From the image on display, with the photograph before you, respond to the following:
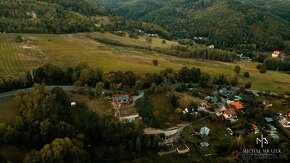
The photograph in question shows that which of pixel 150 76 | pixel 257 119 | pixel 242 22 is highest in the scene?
pixel 242 22

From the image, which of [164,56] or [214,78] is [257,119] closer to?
[214,78]

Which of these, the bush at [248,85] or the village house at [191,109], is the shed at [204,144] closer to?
the village house at [191,109]

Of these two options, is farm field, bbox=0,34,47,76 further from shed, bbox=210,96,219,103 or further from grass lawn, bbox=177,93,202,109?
shed, bbox=210,96,219,103

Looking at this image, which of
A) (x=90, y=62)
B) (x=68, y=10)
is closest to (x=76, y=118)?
(x=90, y=62)

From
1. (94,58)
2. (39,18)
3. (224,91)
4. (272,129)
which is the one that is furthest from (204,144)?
(39,18)

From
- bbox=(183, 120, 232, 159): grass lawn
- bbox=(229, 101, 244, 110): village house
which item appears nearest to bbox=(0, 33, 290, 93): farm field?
bbox=(229, 101, 244, 110): village house

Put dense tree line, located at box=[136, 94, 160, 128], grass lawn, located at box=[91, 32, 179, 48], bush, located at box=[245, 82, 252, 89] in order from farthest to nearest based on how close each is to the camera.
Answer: grass lawn, located at box=[91, 32, 179, 48] → bush, located at box=[245, 82, 252, 89] → dense tree line, located at box=[136, 94, 160, 128]

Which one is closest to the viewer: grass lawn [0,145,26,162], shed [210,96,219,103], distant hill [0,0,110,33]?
grass lawn [0,145,26,162]
